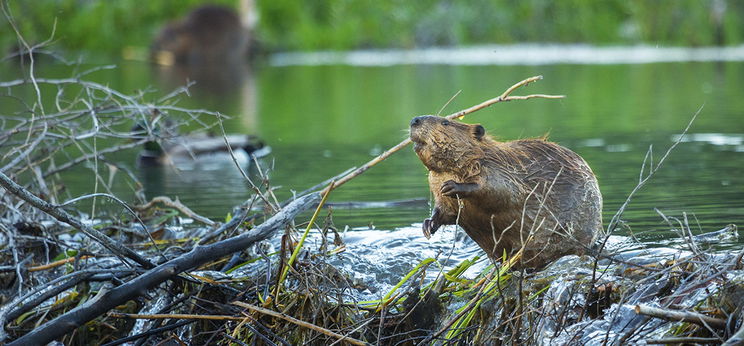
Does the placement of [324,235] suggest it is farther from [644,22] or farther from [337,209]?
[644,22]

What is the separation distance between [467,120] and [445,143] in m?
7.77

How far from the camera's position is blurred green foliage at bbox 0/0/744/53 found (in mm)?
32562

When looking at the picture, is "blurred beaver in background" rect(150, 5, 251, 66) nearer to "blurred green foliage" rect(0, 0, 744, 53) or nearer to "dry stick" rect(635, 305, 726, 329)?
"blurred green foliage" rect(0, 0, 744, 53)

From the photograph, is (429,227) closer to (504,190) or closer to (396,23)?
(504,190)

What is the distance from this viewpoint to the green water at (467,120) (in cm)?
694

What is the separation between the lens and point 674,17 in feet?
101

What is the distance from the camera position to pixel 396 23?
3359 centimetres

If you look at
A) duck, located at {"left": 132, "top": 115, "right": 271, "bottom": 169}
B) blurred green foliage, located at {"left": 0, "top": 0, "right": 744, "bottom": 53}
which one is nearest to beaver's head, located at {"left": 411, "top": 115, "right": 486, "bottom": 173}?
duck, located at {"left": 132, "top": 115, "right": 271, "bottom": 169}

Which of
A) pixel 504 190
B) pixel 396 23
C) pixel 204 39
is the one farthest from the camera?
pixel 396 23

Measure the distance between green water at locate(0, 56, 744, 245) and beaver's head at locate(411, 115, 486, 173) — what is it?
0.34m

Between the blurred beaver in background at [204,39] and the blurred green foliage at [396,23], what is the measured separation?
400 cm


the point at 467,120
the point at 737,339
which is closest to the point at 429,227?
the point at 737,339

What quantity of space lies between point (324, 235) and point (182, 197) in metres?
3.69

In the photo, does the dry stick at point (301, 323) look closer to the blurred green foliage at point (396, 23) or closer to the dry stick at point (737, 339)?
the dry stick at point (737, 339)
